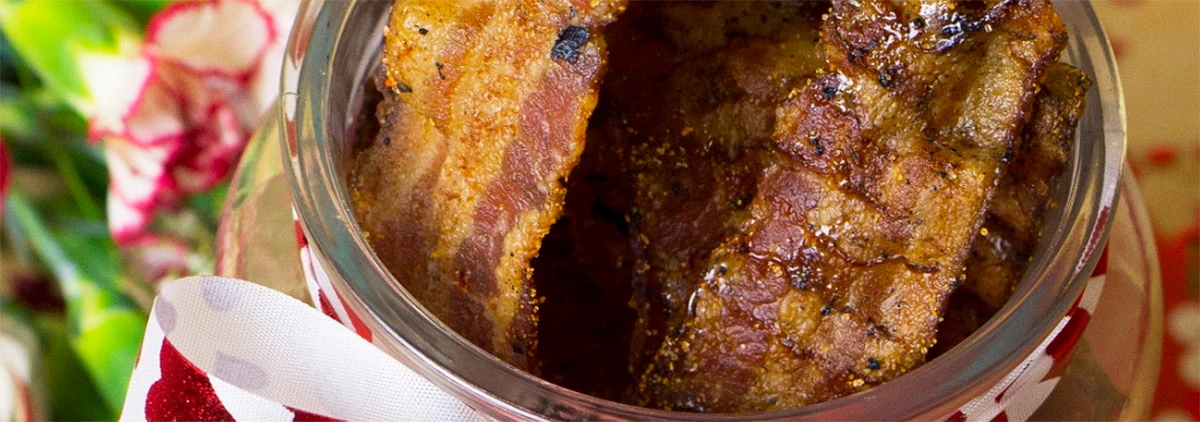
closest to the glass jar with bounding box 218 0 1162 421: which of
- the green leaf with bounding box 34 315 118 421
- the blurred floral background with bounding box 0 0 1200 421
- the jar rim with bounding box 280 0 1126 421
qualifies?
the jar rim with bounding box 280 0 1126 421

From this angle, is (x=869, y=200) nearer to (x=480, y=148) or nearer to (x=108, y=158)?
(x=480, y=148)

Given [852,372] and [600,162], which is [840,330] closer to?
[852,372]

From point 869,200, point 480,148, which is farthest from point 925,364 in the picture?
point 480,148

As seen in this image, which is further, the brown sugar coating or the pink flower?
the pink flower

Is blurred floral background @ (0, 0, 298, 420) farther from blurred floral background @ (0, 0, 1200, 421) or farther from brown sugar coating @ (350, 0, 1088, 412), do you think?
brown sugar coating @ (350, 0, 1088, 412)

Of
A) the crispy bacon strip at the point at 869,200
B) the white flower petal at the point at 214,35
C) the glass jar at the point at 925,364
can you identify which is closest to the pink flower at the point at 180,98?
the white flower petal at the point at 214,35

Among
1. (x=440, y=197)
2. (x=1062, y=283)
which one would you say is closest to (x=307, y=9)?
(x=440, y=197)
